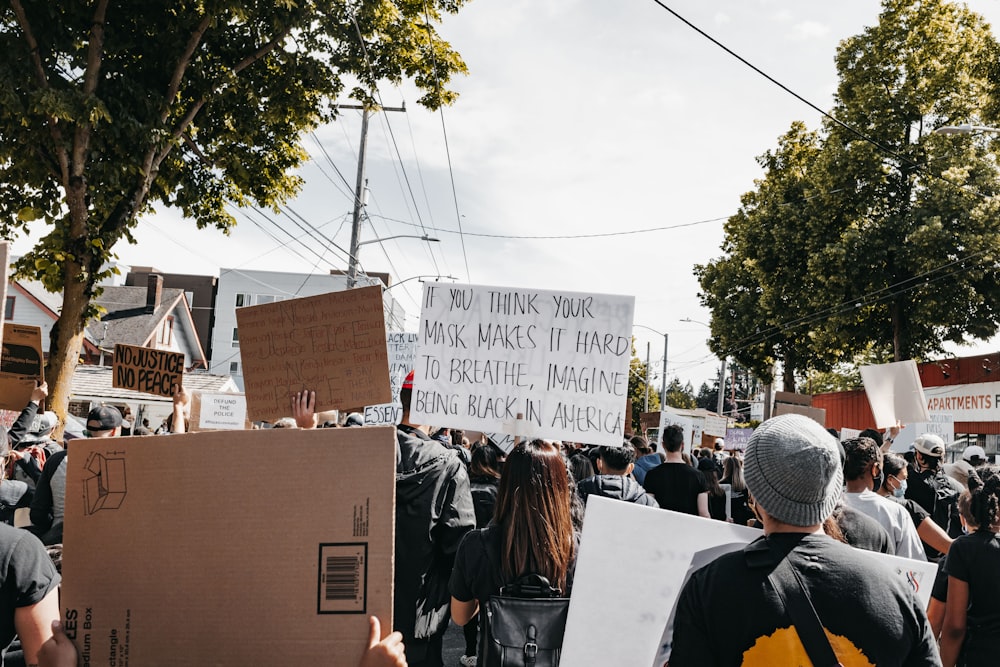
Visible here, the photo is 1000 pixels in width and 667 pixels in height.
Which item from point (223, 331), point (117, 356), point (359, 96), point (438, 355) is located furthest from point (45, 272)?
point (223, 331)

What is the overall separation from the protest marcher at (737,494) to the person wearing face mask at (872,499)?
2.26 metres

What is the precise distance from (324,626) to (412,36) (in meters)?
12.1

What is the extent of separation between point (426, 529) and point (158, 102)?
8.99 m

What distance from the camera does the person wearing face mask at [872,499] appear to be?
446 cm

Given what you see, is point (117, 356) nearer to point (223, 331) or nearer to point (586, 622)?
point (586, 622)

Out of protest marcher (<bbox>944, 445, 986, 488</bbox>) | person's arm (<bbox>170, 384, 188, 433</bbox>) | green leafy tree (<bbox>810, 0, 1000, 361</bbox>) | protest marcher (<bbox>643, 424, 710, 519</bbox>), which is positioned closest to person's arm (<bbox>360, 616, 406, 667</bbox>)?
person's arm (<bbox>170, 384, 188, 433</bbox>)

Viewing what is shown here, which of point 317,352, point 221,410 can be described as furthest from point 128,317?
point 317,352

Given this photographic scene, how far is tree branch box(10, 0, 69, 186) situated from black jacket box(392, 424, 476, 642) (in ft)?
27.0

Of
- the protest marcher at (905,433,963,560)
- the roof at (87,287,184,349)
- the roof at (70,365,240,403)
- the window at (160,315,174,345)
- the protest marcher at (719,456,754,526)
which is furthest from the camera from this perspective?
the window at (160,315,174,345)

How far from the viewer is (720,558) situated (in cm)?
215

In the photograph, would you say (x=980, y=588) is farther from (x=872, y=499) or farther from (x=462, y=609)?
(x=462, y=609)

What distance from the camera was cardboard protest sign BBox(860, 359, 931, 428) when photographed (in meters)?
9.30

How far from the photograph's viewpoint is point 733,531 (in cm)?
269

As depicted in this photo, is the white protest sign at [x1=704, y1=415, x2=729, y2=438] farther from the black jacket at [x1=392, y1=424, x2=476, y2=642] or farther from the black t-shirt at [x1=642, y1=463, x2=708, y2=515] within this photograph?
the black jacket at [x1=392, y1=424, x2=476, y2=642]
